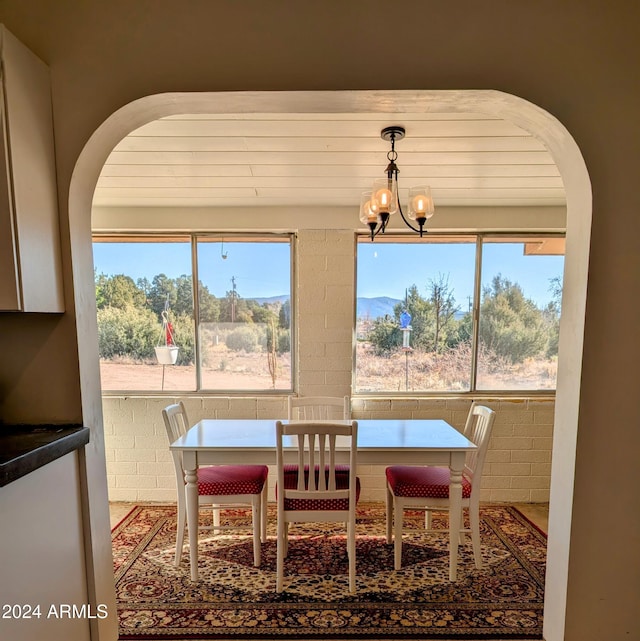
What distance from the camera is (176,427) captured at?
2.14 meters

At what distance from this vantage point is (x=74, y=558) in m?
1.14

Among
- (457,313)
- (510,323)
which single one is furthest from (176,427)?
(510,323)

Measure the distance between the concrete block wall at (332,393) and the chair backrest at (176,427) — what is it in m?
0.47

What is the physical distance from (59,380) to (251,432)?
118 centimetres

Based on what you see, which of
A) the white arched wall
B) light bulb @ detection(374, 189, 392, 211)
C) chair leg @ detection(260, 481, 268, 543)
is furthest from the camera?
chair leg @ detection(260, 481, 268, 543)

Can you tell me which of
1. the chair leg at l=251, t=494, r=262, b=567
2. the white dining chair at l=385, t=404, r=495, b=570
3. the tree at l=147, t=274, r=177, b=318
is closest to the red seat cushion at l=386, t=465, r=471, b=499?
the white dining chair at l=385, t=404, r=495, b=570

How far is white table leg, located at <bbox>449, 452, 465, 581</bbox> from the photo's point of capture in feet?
6.12

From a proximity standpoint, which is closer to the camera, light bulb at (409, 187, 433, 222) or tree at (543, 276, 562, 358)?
light bulb at (409, 187, 433, 222)

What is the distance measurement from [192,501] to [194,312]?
4.78ft

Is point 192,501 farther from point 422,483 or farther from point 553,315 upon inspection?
point 553,315

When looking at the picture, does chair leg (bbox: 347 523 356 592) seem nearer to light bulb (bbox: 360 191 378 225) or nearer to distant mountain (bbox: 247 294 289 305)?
light bulb (bbox: 360 191 378 225)

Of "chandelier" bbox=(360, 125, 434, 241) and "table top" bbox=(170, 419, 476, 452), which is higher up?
"chandelier" bbox=(360, 125, 434, 241)

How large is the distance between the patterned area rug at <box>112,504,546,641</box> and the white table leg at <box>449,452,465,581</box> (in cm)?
11

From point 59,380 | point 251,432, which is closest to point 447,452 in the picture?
point 251,432
